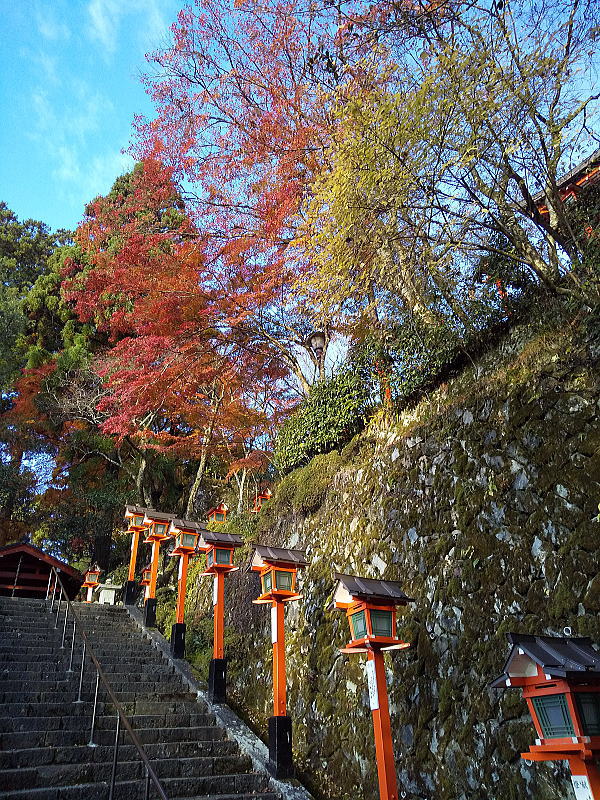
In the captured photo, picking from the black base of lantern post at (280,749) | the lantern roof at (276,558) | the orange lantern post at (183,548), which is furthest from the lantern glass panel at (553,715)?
the orange lantern post at (183,548)

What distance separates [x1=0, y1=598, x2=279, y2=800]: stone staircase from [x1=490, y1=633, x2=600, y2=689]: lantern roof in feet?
12.0

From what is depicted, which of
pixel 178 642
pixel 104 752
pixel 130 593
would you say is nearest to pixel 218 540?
pixel 178 642

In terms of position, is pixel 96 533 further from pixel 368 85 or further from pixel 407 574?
pixel 368 85

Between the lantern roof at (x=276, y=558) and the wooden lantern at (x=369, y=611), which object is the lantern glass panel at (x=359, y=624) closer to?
the wooden lantern at (x=369, y=611)

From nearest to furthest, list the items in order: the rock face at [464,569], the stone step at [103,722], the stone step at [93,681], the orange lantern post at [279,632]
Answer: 1. the rock face at [464,569]
2. the stone step at [103,722]
3. the orange lantern post at [279,632]
4. the stone step at [93,681]

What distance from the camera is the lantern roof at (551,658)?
297 cm

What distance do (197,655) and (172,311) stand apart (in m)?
7.67

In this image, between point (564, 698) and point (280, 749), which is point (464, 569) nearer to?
point (564, 698)

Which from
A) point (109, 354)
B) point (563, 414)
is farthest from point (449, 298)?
point (109, 354)

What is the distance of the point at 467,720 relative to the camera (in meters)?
4.76

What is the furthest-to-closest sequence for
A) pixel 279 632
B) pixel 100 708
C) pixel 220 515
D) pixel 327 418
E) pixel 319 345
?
1. pixel 220 515
2. pixel 319 345
3. pixel 327 418
4. pixel 100 708
5. pixel 279 632

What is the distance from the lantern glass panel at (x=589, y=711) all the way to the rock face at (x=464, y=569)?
48.8 inches

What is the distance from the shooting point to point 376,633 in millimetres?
4809

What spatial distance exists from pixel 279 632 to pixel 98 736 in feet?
7.80
